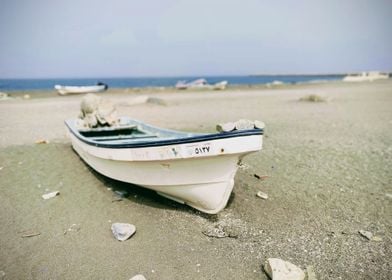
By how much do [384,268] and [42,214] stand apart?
516 centimetres

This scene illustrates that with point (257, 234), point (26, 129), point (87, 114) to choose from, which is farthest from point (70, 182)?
point (26, 129)

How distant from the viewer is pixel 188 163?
4.45m

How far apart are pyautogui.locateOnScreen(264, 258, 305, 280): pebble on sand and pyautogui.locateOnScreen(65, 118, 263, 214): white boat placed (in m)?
1.31

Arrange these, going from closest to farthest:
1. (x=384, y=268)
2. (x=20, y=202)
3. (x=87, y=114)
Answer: (x=384, y=268)
(x=20, y=202)
(x=87, y=114)

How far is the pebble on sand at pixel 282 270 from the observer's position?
3451 mm

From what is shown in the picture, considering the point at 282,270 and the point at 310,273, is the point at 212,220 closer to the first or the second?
the point at 282,270

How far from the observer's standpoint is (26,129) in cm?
1221

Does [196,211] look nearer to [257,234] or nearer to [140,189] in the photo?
[257,234]

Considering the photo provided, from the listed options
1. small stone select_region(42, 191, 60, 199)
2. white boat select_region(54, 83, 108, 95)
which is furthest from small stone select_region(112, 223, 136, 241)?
white boat select_region(54, 83, 108, 95)

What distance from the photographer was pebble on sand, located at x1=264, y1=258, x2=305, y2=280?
345 centimetres

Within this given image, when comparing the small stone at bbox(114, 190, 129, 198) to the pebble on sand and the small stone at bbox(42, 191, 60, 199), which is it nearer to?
the small stone at bbox(42, 191, 60, 199)

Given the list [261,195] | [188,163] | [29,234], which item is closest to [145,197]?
[188,163]

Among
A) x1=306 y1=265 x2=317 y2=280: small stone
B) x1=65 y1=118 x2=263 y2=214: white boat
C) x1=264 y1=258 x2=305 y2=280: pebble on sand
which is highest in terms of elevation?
x1=65 y1=118 x2=263 y2=214: white boat

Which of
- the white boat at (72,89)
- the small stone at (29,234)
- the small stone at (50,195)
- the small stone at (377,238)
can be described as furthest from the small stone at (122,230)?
the white boat at (72,89)
